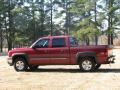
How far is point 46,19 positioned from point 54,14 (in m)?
1.91

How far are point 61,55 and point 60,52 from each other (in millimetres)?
169

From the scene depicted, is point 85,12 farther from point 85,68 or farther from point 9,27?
point 85,68

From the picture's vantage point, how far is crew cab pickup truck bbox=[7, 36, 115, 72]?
20.2 m

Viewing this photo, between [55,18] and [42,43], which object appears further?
[55,18]

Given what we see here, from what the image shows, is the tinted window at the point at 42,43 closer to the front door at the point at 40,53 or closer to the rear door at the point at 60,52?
the front door at the point at 40,53

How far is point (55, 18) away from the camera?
7862cm

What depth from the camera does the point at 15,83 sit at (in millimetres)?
15570

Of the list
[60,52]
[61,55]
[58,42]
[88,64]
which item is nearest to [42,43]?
[58,42]

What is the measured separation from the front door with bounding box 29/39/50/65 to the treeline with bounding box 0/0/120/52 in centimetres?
4581

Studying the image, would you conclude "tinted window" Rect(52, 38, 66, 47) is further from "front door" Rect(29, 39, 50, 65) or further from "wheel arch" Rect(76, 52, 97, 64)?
"wheel arch" Rect(76, 52, 97, 64)

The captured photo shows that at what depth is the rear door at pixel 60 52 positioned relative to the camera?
67.6ft

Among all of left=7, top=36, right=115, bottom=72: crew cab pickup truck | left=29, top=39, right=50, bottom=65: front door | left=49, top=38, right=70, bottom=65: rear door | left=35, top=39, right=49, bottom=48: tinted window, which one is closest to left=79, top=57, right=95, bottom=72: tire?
left=7, top=36, right=115, bottom=72: crew cab pickup truck

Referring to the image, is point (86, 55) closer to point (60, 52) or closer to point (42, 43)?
point (60, 52)

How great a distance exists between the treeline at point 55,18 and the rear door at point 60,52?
45900 millimetres
